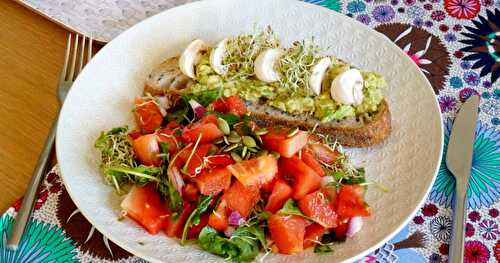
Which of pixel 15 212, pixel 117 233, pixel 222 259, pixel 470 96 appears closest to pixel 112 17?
pixel 15 212

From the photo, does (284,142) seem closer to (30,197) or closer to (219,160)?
(219,160)

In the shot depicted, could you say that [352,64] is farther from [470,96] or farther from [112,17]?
[112,17]

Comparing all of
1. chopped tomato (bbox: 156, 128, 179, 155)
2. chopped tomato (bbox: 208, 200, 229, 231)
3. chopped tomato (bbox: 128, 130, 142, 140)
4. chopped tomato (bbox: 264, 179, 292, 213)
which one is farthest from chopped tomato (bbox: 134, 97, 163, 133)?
chopped tomato (bbox: 264, 179, 292, 213)

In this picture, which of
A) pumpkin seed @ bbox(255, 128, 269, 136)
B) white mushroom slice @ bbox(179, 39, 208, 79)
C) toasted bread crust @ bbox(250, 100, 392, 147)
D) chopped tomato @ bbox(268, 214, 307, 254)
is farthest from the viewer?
white mushroom slice @ bbox(179, 39, 208, 79)

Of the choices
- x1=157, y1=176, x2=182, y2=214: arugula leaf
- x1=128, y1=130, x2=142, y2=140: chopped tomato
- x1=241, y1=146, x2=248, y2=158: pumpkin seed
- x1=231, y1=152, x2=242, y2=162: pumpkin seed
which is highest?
x1=241, y1=146, x2=248, y2=158: pumpkin seed

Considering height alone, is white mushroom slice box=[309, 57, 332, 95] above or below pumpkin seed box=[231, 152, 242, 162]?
above

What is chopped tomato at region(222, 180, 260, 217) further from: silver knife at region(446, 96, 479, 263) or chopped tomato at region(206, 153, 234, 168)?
silver knife at region(446, 96, 479, 263)

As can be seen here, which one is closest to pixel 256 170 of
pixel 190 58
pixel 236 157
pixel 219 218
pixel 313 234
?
pixel 236 157
